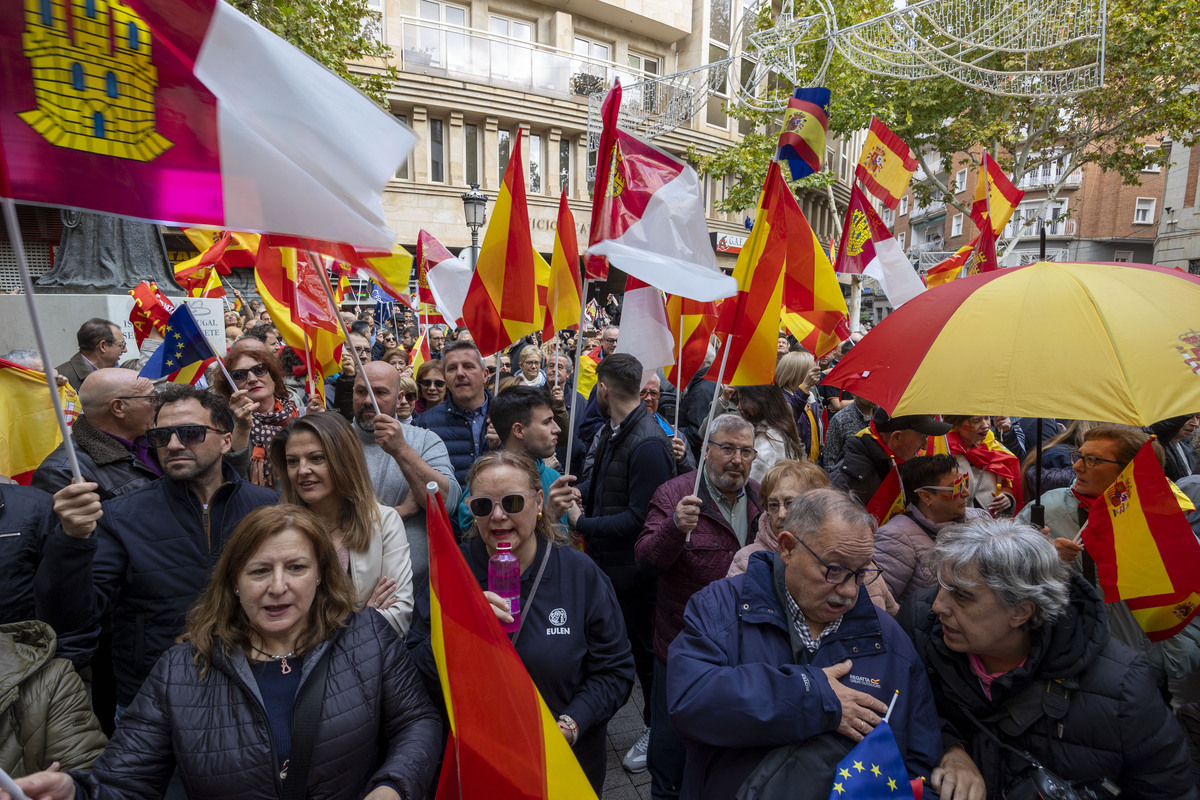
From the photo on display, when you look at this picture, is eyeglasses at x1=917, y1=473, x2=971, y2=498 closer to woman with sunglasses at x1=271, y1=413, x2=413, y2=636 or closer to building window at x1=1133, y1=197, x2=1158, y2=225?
woman with sunglasses at x1=271, y1=413, x2=413, y2=636

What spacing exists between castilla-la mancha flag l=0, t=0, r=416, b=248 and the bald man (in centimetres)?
206

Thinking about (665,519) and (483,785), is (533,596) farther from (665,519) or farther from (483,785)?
(665,519)

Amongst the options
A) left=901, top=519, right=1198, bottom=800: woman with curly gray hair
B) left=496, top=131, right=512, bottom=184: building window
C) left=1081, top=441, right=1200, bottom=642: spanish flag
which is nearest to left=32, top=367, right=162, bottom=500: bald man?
left=901, top=519, right=1198, bottom=800: woman with curly gray hair

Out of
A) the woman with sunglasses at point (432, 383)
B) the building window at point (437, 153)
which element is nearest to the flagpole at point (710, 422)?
the woman with sunglasses at point (432, 383)

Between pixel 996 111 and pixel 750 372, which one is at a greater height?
pixel 996 111

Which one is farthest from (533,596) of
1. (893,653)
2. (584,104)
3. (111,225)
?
(584,104)

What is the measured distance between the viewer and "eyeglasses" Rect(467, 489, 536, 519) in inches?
96.0

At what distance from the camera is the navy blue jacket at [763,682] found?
1839 millimetres

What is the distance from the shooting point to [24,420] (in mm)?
3469

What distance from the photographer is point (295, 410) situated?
4957 mm

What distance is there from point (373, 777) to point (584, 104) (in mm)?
24601

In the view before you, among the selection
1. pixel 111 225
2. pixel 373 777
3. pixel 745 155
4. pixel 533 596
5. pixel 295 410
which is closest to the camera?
pixel 373 777

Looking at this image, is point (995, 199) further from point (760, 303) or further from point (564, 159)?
point (564, 159)

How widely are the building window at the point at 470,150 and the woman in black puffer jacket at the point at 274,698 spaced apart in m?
22.3
